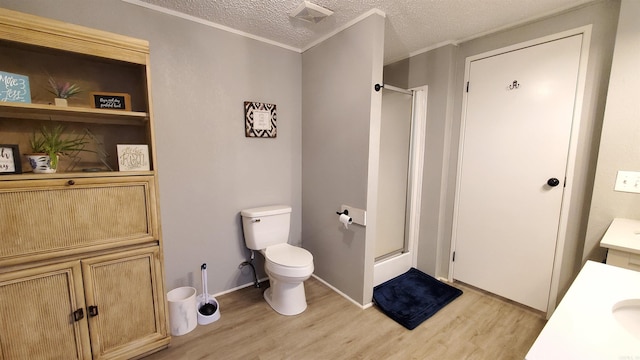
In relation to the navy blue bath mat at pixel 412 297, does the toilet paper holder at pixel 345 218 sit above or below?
above

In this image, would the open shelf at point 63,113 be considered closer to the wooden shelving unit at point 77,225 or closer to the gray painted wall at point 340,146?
the wooden shelving unit at point 77,225

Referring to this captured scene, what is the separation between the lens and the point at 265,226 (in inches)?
89.7

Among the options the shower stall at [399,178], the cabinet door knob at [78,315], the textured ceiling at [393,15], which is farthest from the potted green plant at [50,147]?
the shower stall at [399,178]

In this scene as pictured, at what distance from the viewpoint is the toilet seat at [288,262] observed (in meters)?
1.92

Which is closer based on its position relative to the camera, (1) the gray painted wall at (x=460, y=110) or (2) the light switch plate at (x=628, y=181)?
(2) the light switch plate at (x=628, y=181)

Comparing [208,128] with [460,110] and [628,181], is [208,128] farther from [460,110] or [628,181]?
[628,181]

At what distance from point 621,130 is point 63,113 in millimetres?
3380

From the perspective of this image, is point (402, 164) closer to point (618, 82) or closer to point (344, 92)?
point (344, 92)

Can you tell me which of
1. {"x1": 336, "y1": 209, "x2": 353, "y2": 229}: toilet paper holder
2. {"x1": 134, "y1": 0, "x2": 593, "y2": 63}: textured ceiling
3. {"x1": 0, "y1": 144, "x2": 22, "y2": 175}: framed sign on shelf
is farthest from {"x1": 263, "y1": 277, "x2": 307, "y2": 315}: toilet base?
{"x1": 134, "y1": 0, "x2": 593, "y2": 63}: textured ceiling

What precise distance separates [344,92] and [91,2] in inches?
71.1

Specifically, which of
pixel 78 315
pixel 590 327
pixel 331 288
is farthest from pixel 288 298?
pixel 590 327

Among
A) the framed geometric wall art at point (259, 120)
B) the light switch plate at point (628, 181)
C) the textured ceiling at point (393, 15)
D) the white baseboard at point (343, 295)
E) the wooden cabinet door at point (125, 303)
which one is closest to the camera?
the wooden cabinet door at point (125, 303)

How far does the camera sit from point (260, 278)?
8.36 ft

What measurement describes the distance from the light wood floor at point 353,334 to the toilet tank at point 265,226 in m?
0.51
